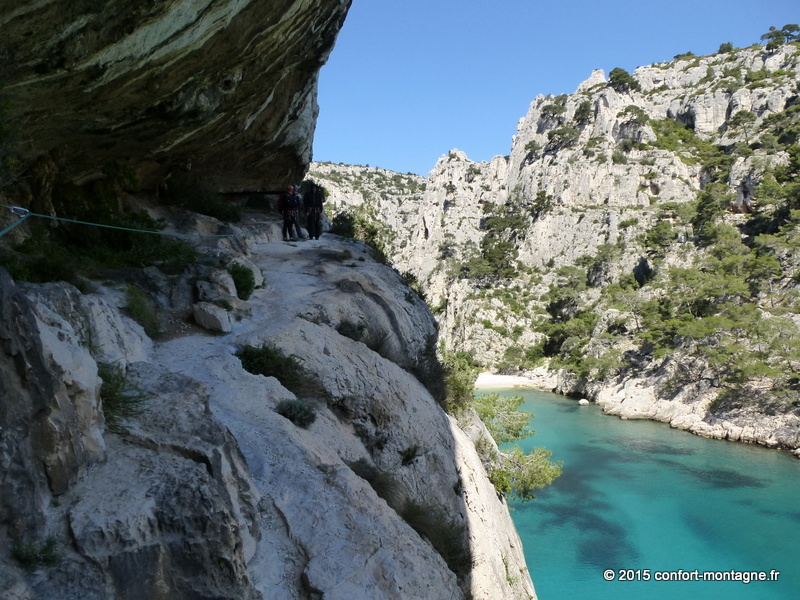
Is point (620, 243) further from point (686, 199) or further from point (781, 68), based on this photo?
point (781, 68)

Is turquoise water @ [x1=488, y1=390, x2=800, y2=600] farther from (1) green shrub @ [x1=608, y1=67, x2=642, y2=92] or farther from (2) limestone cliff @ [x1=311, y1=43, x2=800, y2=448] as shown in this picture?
(1) green shrub @ [x1=608, y1=67, x2=642, y2=92]

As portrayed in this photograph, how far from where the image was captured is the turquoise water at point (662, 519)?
1677 cm

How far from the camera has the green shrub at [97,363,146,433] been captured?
401 cm

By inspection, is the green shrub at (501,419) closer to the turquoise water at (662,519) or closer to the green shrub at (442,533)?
the turquoise water at (662,519)

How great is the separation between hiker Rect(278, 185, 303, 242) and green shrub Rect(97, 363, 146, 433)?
9342 millimetres

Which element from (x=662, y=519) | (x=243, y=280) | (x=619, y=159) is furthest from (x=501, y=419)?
(x=619, y=159)

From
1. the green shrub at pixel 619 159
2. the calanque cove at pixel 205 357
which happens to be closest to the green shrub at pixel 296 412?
the calanque cove at pixel 205 357

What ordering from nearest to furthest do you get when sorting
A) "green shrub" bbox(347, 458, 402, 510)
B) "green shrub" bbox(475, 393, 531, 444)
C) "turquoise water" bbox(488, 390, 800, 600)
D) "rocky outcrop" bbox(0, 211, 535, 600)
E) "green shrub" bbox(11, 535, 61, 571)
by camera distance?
1. "green shrub" bbox(11, 535, 61, 571)
2. "rocky outcrop" bbox(0, 211, 535, 600)
3. "green shrub" bbox(347, 458, 402, 510)
4. "turquoise water" bbox(488, 390, 800, 600)
5. "green shrub" bbox(475, 393, 531, 444)

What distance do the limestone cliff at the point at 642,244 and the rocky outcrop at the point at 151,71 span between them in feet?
106

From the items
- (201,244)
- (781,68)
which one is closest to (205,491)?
(201,244)

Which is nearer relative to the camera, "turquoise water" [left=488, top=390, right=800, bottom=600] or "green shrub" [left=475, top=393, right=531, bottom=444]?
"turquoise water" [left=488, top=390, right=800, bottom=600]

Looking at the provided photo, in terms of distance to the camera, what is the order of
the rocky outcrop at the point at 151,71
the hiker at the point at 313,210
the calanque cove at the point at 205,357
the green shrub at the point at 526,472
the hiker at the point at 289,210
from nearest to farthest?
the calanque cove at the point at 205,357 < the rocky outcrop at the point at 151,71 < the hiker at the point at 289,210 < the hiker at the point at 313,210 < the green shrub at the point at 526,472

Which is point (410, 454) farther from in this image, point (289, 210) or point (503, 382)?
point (503, 382)

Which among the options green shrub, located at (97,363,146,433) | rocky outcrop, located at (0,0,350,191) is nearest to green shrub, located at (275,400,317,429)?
green shrub, located at (97,363,146,433)
